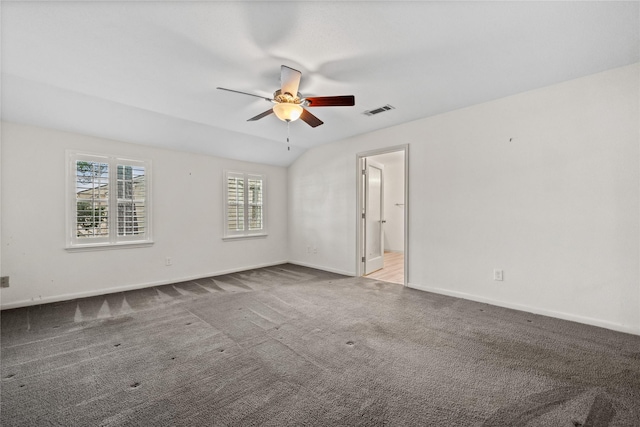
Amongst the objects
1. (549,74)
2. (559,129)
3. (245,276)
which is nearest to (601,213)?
(559,129)

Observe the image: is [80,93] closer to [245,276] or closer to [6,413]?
[6,413]

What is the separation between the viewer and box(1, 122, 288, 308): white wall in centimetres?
324

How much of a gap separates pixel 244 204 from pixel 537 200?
4.79 metres

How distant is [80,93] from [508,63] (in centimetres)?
459

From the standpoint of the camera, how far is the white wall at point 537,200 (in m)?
2.55

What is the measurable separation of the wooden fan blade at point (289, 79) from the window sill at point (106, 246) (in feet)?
11.2

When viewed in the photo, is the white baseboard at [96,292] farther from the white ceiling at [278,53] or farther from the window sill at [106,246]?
the white ceiling at [278,53]

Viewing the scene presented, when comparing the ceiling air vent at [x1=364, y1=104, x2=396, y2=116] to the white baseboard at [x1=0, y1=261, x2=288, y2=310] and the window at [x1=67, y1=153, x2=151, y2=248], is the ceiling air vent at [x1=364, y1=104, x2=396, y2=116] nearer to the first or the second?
the window at [x1=67, y1=153, x2=151, y2=248]

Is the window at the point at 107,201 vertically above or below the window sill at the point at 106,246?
above

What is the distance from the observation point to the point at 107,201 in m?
3.88

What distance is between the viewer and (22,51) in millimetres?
2213

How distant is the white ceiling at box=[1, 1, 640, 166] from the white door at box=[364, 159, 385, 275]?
1657 millimetres

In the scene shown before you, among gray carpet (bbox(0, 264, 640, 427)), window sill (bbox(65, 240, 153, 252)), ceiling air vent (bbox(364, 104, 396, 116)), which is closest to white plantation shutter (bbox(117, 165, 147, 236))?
window sill (bbox(65, 240, 153, 252))

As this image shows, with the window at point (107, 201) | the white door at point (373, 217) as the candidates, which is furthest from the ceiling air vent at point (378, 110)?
the window at point (107, 201)
